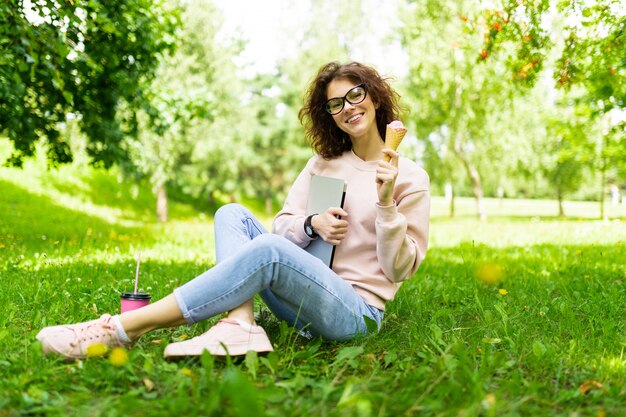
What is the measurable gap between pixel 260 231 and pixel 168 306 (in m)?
0.78

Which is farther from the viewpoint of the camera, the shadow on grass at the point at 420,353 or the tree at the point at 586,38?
the tree at the point at 586,38

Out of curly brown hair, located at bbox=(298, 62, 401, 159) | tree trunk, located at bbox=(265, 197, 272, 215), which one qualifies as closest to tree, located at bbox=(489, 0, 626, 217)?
curly brown hair, located at bbox=(298, 62, 401, 159)

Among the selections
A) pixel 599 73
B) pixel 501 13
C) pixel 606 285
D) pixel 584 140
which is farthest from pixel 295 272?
pixel 584 140

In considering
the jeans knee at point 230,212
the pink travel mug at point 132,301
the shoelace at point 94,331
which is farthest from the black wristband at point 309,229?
the shoelace at point 94,331

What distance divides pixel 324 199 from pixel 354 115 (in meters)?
0.45

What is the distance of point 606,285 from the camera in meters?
4.10

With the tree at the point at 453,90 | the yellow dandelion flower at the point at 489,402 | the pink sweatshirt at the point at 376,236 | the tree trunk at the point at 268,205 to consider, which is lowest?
the tree trunk at the point at 268,205

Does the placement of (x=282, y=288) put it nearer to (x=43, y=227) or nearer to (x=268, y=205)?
(x=43, y=227)

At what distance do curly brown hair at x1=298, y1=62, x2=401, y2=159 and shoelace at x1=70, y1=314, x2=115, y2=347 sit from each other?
1.42 metres

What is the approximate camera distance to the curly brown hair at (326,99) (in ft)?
9.98

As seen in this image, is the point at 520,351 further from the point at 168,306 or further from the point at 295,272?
the point at 168,306

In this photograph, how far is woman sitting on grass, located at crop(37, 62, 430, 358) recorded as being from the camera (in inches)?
93.8

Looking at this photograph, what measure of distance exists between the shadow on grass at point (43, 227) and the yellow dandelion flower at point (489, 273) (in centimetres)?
385

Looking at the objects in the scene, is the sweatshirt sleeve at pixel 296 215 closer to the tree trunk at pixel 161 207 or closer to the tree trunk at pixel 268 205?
the tree trunk at pixel 161 207
